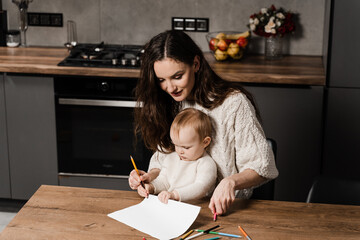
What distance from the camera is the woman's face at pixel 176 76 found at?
1741 mm

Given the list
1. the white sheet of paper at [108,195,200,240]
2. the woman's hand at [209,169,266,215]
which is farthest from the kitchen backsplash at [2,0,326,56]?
the white sheet of paper at [108,195,200,240]

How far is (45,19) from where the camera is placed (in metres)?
3.42

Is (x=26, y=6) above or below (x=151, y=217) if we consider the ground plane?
→ above

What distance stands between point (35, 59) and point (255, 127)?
1692mm

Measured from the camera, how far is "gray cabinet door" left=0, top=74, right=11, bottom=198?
9.68ft

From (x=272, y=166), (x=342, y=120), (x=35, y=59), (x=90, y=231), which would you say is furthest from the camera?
(x=35, y=59)

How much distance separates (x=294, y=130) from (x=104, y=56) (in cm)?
122

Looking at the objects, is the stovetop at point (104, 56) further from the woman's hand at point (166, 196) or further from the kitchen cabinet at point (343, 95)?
the woman's hand at point (166, 196)

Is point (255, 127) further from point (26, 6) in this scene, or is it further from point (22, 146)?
point (26, 6)

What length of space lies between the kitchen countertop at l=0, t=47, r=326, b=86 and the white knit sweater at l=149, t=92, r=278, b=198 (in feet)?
2.89

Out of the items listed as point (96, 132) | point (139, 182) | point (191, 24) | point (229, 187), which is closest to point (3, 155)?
point (96, 132)

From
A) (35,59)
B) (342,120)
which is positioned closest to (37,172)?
(35,59)

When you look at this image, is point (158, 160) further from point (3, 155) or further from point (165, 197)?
point (3, 155)

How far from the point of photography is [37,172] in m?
3.06
